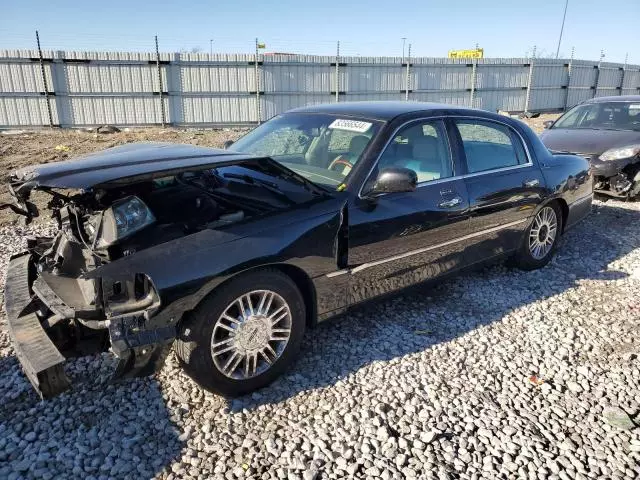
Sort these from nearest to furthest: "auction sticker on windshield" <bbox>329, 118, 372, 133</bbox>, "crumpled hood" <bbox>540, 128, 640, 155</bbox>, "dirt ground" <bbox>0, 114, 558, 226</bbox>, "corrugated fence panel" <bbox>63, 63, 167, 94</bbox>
Result: "auction sticker on windshield" <bbox>329, 118, 372, 133</bbox>
"crumpled hood" <bbox>540, 128, 640, 155</bbox>
"dirt ground" <bbox>0, 114, 558, 226</bbox>
"corrugated fence panel" <bbox>63, 63, 167, 94</bbox>

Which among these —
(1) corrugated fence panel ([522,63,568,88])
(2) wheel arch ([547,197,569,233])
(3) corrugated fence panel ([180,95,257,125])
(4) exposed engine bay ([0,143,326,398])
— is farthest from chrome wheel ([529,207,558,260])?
(1) corrugated fence panel ([522,63,568,88])

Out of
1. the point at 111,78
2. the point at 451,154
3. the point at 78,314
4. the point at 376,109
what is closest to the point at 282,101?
the point at 111,78

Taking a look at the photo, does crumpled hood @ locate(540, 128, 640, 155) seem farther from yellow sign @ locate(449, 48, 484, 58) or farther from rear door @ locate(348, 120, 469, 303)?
yellow sign @ locate(449, 48, 484, 58)

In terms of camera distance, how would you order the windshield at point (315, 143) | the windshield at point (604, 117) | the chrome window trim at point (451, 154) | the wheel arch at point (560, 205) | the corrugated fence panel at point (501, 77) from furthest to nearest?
1. the corrugated fence panel at point (501, 77)
2. the windshield at point (604, 117)
3. the wheel arch at point (560, 205)
4. the windshield at point (315, 143)
5. the chrome window trim at point (451, 154)

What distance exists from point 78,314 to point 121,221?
559 mm

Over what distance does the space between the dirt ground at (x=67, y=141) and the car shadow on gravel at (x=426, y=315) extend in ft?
20.3

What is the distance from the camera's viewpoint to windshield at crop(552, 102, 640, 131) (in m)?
8.26

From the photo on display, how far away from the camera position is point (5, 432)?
2764mm

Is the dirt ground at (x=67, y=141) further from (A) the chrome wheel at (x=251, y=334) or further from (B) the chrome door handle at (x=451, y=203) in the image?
(B) the chrome door handle at (x=451, y=203)

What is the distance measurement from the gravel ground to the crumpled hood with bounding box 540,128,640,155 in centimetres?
411

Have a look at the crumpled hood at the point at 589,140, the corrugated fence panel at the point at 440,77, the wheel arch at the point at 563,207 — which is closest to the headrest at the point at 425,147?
the wheel arch at the point at 563,207

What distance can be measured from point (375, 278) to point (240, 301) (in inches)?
43.6

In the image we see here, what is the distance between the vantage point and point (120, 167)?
288cm

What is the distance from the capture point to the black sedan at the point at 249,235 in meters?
2.69
